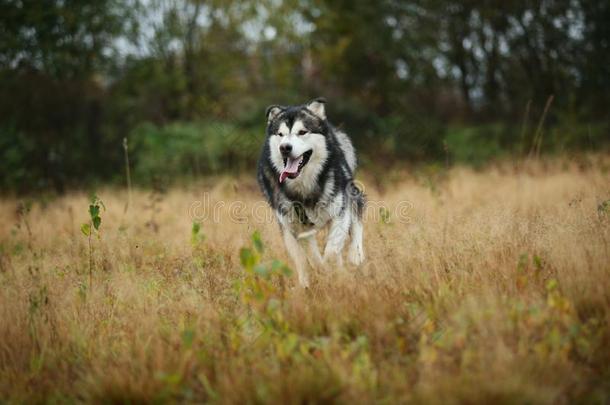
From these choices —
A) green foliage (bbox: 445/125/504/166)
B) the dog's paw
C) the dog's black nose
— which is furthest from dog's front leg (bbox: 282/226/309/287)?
green foliage (bbox: 445/125/504/166)

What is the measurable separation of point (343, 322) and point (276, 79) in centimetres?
1726

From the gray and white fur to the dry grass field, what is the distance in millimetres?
406

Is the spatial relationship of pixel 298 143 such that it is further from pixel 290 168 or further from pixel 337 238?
pixel 337 238

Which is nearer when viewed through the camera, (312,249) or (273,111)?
(312,249)

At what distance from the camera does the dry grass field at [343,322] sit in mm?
2328

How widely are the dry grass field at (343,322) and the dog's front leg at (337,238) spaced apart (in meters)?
0.33

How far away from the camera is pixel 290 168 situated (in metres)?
A: 4.49

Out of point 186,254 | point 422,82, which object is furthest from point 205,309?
point 422,82

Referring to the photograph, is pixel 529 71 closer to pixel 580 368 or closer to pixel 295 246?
pixel 295 246

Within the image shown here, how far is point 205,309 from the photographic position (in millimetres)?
3244

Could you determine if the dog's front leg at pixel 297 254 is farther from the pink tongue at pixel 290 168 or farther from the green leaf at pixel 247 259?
the green leaf at pixel 247 259

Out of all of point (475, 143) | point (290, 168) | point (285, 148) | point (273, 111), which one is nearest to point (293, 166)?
point (290, 168)

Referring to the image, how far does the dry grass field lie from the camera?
91.7 inches

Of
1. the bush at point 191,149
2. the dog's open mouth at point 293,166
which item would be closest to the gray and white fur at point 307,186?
the dog's open mouth at point 293,166
